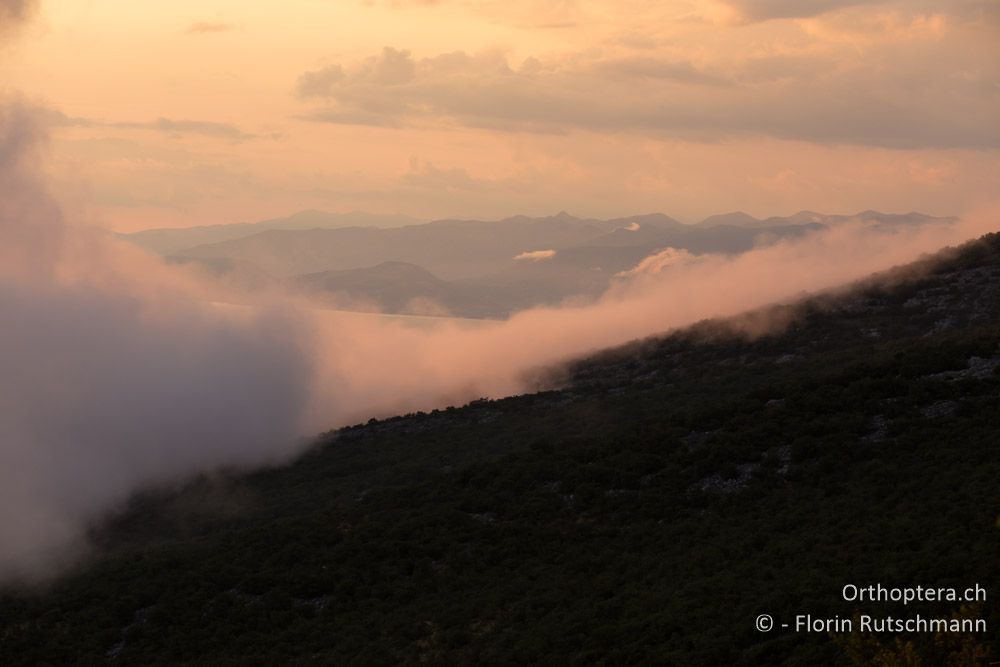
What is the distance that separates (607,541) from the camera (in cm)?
6112

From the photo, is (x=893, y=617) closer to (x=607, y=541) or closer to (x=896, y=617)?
(x=896, y=617)

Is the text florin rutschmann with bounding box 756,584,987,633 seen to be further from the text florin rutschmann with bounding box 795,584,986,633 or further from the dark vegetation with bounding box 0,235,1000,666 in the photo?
the dark vegetation with bounding box 0,235,1000,666

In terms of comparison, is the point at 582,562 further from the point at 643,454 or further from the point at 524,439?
the point at 524,439

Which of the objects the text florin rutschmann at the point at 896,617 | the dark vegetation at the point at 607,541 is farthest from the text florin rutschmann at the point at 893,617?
the dark vegetation at the point at 607,541

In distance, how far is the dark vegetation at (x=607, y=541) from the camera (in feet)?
143

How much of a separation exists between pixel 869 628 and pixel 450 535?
118ft

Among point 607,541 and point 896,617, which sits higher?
point 896,617

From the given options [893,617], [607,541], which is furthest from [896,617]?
[607,541]

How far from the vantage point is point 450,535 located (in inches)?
2648

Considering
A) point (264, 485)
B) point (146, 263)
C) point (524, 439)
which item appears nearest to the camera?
point (524, 439)

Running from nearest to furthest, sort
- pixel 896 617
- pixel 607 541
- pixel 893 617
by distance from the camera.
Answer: pixel 896 617 → pixel 893 617 → pixel 607 541

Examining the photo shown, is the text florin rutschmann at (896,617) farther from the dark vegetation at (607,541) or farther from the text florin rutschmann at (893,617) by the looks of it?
the dark vegetation at (607,541)

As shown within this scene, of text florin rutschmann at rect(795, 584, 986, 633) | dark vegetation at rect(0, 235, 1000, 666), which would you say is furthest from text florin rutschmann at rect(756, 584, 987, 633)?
dark vegetation at rect(0, 235, 1000, 666)

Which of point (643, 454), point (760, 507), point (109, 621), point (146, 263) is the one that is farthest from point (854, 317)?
point (146, 263)
